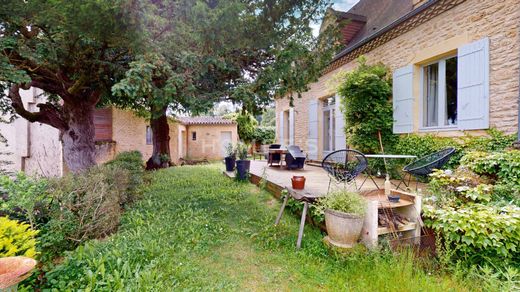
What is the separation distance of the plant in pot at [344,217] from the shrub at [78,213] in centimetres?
293

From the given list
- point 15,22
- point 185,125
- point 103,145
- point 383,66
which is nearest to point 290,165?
point 383,66

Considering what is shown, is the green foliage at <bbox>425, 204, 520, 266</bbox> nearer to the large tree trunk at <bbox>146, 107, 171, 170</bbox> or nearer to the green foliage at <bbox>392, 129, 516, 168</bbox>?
the green foliage at <bbox>392, 129, 516, 168</bbox>

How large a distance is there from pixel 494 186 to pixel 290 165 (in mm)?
4681

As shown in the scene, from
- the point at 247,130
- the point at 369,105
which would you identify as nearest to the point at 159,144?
the point at 369,105

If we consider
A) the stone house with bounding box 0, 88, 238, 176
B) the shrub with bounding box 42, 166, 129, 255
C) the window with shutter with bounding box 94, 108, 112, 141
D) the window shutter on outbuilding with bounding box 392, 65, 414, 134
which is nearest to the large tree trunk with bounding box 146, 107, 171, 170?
the stone house with bounding box 0, 88, 238, 176

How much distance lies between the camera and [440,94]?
211 inches

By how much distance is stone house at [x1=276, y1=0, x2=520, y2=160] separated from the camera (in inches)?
166

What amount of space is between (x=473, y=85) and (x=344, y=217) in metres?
3.98

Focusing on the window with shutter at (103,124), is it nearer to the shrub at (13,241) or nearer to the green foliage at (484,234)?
the shrub at (13,241)

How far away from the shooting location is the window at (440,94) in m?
5.18

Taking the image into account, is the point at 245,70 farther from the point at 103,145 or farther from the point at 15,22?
the point at 103,145

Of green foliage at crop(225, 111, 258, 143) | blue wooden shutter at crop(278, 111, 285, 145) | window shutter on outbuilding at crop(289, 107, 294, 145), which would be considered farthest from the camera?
green foliage at crop(225, 111, 258, 143)

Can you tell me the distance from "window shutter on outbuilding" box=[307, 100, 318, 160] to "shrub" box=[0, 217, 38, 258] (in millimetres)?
8500

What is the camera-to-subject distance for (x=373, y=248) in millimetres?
2762
